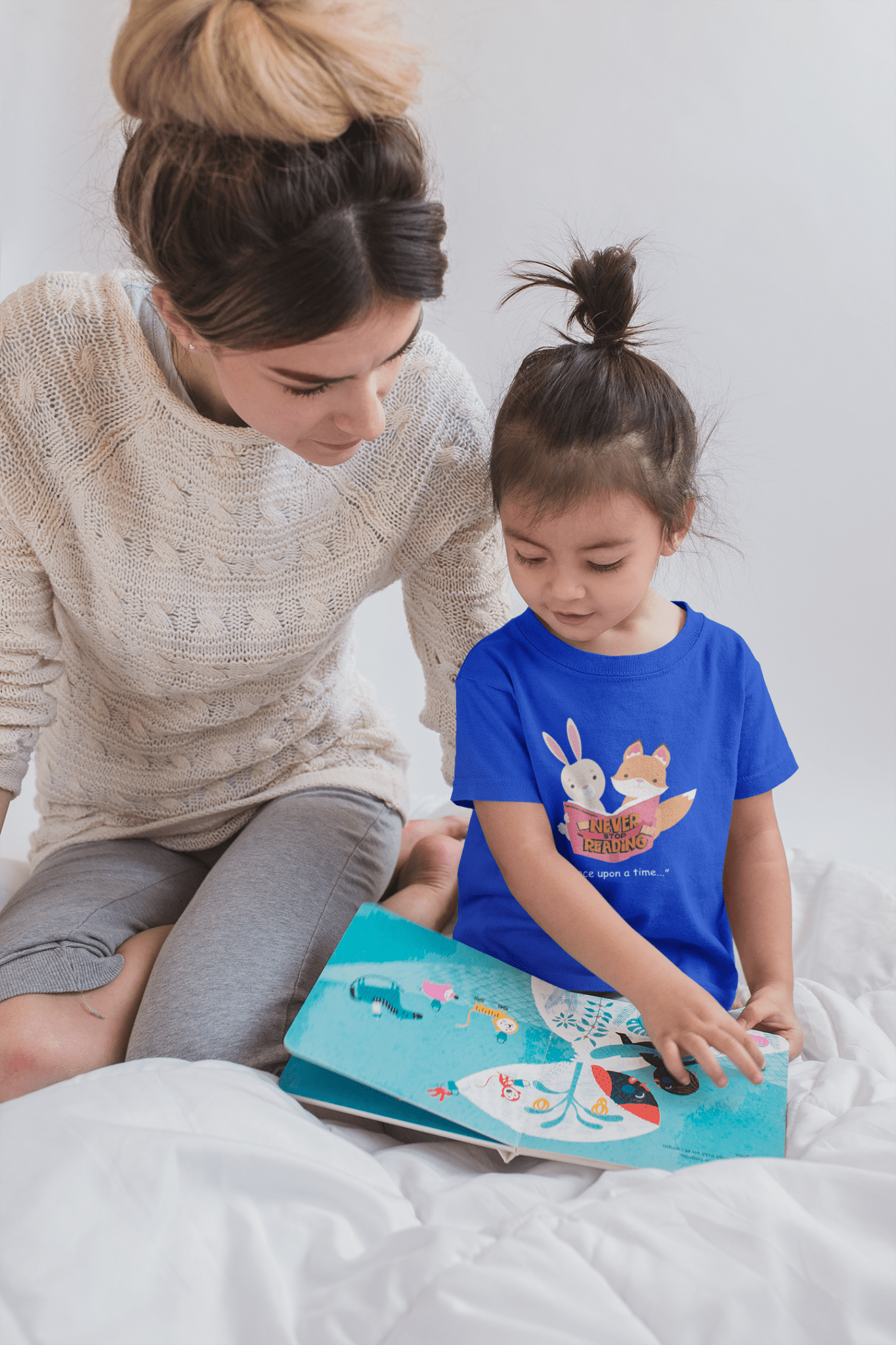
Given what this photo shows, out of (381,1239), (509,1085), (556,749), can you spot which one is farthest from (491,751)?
(381,1239)

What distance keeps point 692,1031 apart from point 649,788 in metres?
0.22

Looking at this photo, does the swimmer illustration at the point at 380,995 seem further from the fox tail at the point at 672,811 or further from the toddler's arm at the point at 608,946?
the fox tail at the point at 672,811

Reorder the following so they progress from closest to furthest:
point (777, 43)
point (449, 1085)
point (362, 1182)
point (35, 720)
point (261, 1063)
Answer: point (362, 1182) → point (449, 1085) → point (261, 1063) → point (35, 720) → point (777, 43)

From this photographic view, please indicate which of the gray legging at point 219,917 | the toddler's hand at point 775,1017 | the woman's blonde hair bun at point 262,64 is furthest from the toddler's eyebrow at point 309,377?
the toddler's hand at point 775,1017

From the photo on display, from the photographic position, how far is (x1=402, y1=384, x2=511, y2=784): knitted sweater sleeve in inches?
40.3

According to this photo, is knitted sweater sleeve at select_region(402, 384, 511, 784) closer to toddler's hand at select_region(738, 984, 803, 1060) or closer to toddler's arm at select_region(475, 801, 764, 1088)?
toddler's arm at select_region(475, 801, 764, 1088)

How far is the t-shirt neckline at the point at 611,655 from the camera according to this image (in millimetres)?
930

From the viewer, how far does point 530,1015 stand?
0.84 m

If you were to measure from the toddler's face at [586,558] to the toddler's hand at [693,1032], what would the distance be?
0.98ft

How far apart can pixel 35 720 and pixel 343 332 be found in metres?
0.51

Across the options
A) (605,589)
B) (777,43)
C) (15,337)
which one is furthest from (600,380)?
(777,43)

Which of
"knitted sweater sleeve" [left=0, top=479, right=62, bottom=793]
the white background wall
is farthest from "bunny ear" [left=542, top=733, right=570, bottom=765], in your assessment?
the white background wall

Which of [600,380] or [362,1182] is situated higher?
[600,380]

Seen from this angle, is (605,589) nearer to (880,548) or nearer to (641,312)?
(641,312)
